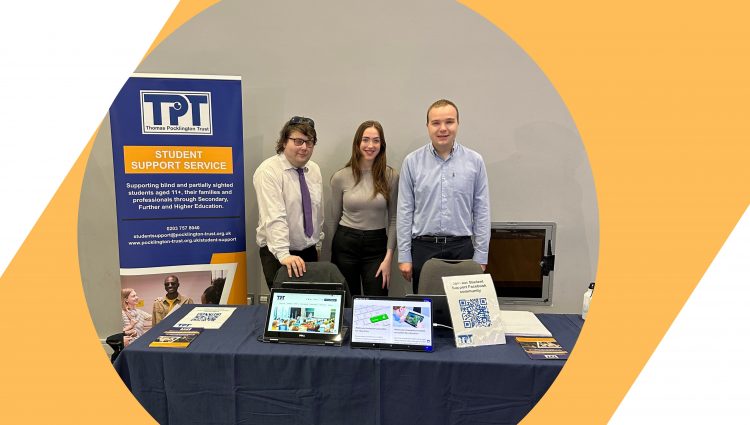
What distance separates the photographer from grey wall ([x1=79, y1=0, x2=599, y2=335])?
3.16m

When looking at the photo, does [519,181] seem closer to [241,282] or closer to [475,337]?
[475,337]

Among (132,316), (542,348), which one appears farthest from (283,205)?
(542,348)

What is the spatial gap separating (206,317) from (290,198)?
3.07 feet

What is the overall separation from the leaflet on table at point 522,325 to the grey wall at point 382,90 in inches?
52.4

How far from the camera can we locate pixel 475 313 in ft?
6.46

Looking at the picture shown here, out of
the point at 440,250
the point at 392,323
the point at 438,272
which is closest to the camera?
the point at 392,323

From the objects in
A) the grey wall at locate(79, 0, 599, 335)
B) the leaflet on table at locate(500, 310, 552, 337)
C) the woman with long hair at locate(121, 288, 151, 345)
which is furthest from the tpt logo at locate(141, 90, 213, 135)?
the leaflet on table at locate(500, 310, 552, 337)

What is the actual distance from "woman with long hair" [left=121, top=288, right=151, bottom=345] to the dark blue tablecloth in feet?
4.45

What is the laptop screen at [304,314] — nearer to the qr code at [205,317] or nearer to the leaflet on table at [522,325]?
the qr code at [205,317]

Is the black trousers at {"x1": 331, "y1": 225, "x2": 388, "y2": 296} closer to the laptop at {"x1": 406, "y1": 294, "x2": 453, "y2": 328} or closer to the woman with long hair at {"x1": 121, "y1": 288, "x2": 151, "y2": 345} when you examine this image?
the laptop at {"x1": 406, "y1": 294, "x2": 453, "y2": 328}

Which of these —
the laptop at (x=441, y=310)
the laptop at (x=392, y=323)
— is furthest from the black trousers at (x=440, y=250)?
the laptop at (x=392, y=323)

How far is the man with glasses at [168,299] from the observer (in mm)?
3125

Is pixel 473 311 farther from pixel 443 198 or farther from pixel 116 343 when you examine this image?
pixel 116 343

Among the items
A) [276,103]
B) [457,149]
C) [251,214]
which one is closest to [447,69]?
[457,149]
